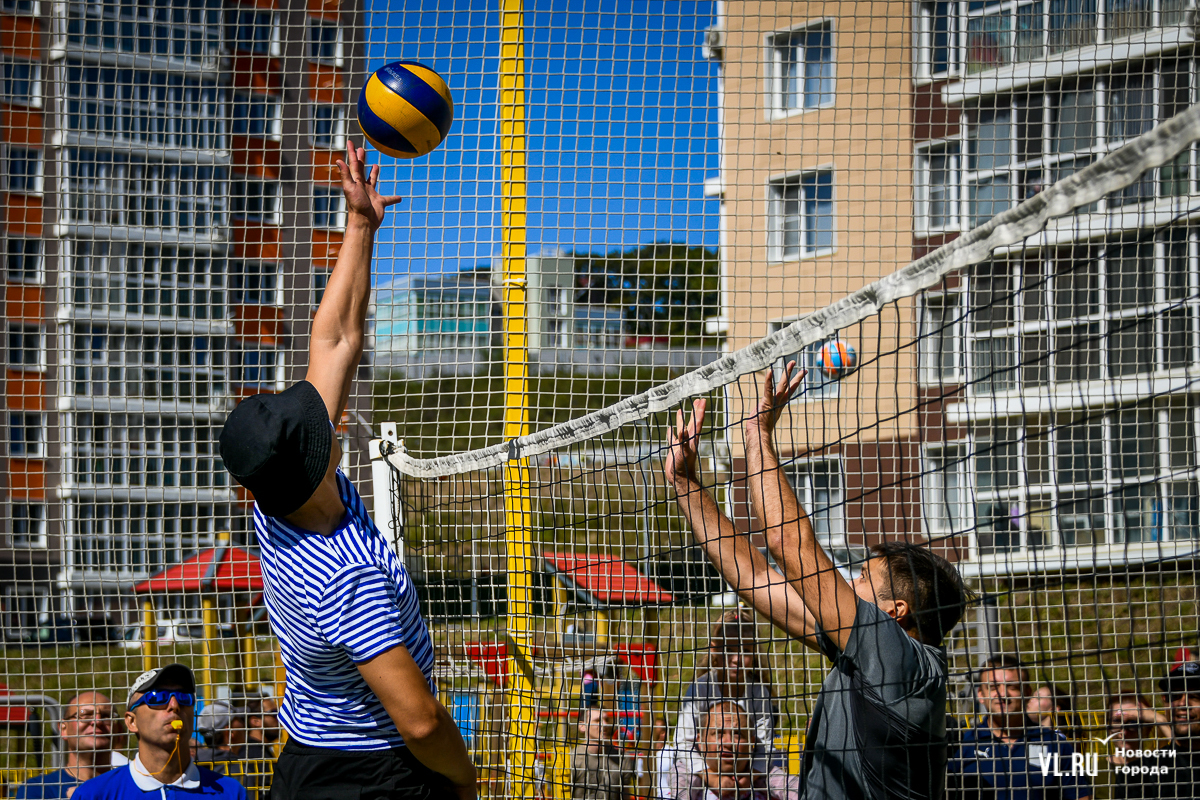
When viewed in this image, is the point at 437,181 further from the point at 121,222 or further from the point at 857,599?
the point at 857,599

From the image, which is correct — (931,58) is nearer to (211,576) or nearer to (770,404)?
(770,404)

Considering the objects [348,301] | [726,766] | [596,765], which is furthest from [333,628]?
[726,766]

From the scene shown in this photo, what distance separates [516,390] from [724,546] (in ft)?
5.99

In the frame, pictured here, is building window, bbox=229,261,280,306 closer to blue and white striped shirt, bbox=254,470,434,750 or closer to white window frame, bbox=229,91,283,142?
white window frame, bbox=229,91,283,142

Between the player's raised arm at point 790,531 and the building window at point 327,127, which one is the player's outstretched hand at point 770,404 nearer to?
the player's raised arm at point 790,531

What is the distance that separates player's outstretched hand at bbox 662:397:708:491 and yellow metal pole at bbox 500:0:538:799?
0.95m

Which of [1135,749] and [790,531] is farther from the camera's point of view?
[1135,749]

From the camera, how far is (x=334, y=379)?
7.54ft

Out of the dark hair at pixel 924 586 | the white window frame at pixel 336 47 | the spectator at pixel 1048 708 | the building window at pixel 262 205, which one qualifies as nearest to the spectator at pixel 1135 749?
the spectator at pixel 1048 708

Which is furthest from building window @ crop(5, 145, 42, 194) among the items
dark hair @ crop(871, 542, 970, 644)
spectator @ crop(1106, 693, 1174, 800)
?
spectator @ crop(1106, 693, 1174, 800)

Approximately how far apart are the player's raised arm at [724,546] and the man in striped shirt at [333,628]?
3.03 ft

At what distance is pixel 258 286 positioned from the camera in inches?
194

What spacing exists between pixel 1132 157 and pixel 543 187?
3.38m

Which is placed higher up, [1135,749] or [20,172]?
[20,172]
